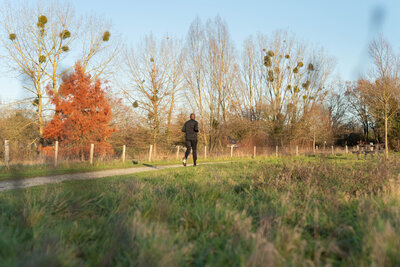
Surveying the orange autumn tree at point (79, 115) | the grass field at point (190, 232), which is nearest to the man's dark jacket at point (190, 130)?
the grass field at point (190, 232)

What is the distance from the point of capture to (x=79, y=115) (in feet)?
57.2

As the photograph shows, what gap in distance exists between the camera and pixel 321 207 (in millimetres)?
4484

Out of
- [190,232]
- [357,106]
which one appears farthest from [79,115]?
[357,106]

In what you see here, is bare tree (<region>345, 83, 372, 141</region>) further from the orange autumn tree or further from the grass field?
the grass field

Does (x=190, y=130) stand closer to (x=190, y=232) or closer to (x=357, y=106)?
(x=190, y=232)

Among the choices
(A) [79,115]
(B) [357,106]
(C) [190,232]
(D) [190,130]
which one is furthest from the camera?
(B) [357,106]

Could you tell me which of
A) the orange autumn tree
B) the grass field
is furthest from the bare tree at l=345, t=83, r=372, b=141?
the grass field

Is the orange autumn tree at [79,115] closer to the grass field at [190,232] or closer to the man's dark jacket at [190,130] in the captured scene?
the man's dark jacket at [190,130]

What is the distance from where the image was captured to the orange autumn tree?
17391mm

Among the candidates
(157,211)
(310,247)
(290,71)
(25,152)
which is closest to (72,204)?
(157,211)

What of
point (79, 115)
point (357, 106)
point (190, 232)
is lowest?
point (190, 232)

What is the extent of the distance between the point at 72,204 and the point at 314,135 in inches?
1335

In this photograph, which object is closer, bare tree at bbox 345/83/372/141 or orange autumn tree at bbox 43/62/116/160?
orange autumn tree at bbox 43/62/116/160

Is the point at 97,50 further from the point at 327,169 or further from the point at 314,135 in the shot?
the point at 314,135
